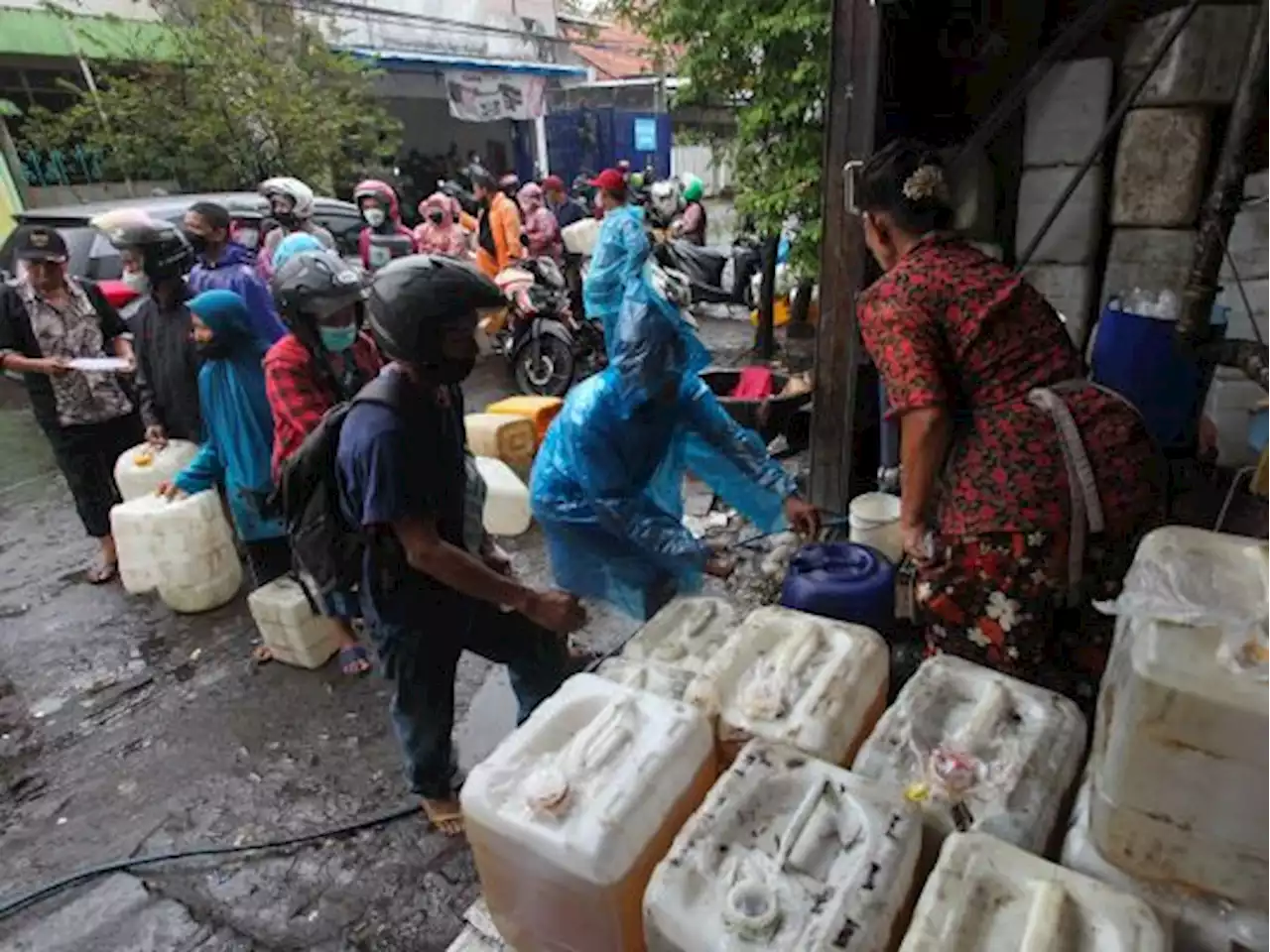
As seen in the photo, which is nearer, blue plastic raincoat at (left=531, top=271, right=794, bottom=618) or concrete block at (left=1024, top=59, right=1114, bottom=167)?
blue plastic raincoat at (left=531, top=271, right=794, bottom=618)

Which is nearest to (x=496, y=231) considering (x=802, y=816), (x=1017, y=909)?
(x=802, y=816)

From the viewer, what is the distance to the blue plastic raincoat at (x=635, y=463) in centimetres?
278

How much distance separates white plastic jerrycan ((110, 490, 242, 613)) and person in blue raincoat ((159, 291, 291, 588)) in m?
0.37

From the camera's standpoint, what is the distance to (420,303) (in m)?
2.00

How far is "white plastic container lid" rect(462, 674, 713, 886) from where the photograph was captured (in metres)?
1.29

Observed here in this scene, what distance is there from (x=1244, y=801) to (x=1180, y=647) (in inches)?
8.0

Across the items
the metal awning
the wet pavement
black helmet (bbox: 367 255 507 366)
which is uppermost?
the metal awning

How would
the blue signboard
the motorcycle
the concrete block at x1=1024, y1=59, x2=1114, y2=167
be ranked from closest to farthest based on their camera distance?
the concrete block at x1=1024, y1=59, x2=1114, y2=167 < the motorcycle < the blue signboard

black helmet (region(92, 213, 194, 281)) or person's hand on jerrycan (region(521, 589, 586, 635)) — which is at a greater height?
black helmet (region(92, 213, 194, 281))

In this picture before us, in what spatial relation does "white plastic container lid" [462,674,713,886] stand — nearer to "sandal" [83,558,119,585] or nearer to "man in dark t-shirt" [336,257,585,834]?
"man in dark t-shirt" [336,257,585,834]

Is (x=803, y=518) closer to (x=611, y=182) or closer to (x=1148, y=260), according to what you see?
(x=1148, y=260)

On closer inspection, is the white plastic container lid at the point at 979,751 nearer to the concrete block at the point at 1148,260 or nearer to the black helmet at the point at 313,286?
the black helmet at the point at 313,286

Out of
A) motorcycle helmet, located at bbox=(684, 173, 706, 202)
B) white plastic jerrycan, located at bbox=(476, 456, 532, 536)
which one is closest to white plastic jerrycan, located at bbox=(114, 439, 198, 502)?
white plastic jerrycan, located at bbox=(476, 456, 532, 536)

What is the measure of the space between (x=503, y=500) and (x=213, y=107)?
9.64 meters
